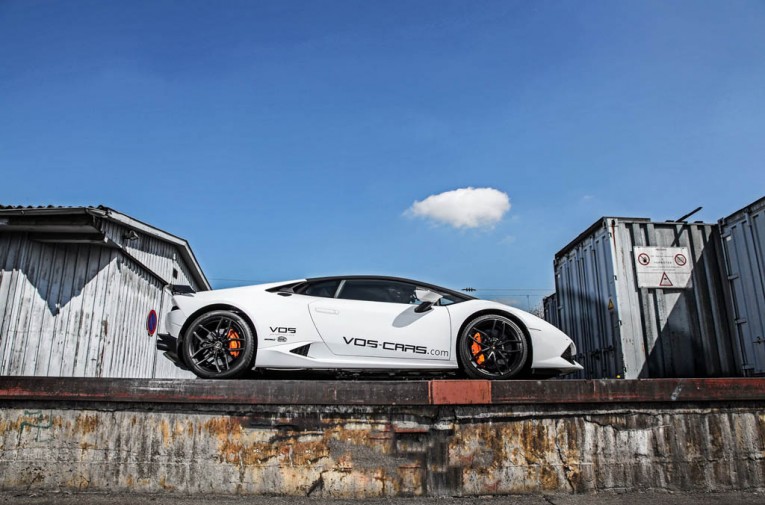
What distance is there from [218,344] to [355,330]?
141cm

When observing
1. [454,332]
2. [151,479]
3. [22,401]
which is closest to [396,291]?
[454,332]

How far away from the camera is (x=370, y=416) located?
439cm

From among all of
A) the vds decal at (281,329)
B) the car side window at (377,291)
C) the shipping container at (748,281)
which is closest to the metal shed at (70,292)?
the vds decal at (281,329)

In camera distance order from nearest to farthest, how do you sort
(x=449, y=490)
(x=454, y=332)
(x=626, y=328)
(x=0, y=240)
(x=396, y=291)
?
(x=449, y=490) → (x=454, y=332) → (x=396, y=291) → (x=626, y=328) → (x=0, y=240)

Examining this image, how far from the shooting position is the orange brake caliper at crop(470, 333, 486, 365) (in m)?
5.43

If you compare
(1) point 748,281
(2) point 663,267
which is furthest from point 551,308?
(1) point 748,281

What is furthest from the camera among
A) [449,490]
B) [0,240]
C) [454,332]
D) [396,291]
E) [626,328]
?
[0,240]

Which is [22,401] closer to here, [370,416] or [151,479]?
[151,479]

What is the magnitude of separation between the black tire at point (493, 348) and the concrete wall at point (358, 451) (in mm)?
A: 859

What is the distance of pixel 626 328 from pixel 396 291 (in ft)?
9.78

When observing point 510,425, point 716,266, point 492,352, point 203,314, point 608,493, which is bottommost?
point 608,493

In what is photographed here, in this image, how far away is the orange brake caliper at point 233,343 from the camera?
534 centimetres

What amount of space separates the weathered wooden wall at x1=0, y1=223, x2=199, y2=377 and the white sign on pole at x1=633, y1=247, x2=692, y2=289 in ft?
28.3

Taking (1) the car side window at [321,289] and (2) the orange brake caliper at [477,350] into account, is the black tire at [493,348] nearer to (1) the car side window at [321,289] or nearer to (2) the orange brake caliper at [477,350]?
(2) the orange brake caliper at [477,350]
